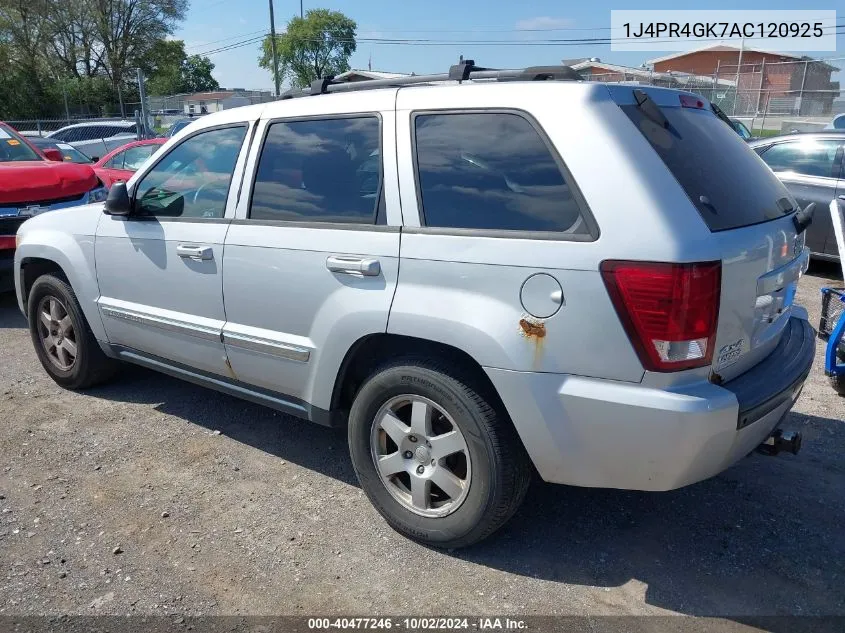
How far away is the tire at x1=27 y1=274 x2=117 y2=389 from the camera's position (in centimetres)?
460

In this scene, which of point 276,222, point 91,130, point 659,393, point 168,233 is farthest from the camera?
point 91,130

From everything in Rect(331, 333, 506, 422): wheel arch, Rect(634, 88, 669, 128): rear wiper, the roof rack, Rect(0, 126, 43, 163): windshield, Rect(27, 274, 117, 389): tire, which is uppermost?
the roof rack

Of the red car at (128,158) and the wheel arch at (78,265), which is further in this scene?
the red car at (128,158)

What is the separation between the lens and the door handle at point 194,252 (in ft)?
11.7

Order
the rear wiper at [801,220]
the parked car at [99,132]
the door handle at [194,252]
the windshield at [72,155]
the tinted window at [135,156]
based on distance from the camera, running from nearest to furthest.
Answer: the rear wiper at [801,220]
the door handle at [194,252]
the tinted window at [135,156]
the windshield at [72,155]
the parked car at [99,132]

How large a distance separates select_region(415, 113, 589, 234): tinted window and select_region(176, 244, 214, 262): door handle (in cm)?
127

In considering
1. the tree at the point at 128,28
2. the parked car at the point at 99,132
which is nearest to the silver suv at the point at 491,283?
the parked car at the point at 99,132

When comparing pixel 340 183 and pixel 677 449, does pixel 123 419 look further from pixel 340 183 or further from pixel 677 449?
pixel 677 449

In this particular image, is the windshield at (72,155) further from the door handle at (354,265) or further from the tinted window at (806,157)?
the door handle at (354,265)

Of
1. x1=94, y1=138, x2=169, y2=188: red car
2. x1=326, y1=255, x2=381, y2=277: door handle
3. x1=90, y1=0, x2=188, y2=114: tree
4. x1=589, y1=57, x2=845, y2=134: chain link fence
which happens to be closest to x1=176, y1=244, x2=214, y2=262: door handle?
x1=326, y1=255, x2=381, y2=277: door handle

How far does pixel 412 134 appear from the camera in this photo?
301 cm

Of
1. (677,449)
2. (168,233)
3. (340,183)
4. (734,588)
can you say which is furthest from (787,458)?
(168,233)

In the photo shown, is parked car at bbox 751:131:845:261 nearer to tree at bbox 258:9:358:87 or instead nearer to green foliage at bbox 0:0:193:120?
green foliage at bbox 0:0:193:120

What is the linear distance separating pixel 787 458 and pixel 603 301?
2150mm
